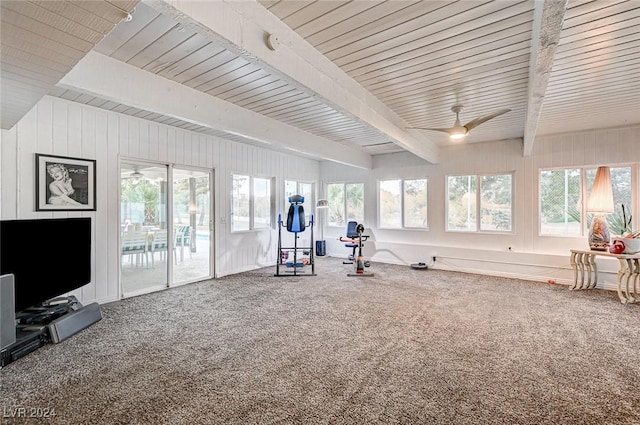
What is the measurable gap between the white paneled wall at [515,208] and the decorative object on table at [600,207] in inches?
18.0

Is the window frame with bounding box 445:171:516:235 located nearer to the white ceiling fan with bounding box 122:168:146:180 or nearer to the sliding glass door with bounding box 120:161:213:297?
the sliding glass door with bounding box 120:161:213:297

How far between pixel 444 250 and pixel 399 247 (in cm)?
102

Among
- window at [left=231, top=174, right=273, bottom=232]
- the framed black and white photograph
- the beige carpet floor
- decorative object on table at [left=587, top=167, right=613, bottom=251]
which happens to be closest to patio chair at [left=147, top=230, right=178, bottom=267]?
the beige carpet floor

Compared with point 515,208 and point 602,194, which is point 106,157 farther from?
point 602,194

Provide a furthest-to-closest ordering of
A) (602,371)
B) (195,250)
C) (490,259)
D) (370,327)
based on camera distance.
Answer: (490,259)
(195,250)
(370,327)
(602,371)

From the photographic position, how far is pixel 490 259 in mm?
6164

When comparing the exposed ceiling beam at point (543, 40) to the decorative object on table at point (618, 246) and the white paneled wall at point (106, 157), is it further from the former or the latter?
the white paneled wall at point (106, 157)

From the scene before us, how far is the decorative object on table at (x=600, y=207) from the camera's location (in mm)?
4844

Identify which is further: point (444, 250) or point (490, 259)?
point (444, 250)

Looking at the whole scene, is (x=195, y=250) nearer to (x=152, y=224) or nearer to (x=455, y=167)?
(x=152, y=224)

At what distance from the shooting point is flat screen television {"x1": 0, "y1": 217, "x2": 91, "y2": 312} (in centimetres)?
288

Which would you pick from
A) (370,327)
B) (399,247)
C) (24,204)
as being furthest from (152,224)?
(399,247)

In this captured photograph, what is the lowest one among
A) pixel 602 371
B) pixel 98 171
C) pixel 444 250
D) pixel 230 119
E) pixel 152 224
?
pixel 602 371

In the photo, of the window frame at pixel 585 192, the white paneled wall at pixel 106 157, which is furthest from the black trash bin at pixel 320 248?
the window frame at pixel 585 192
